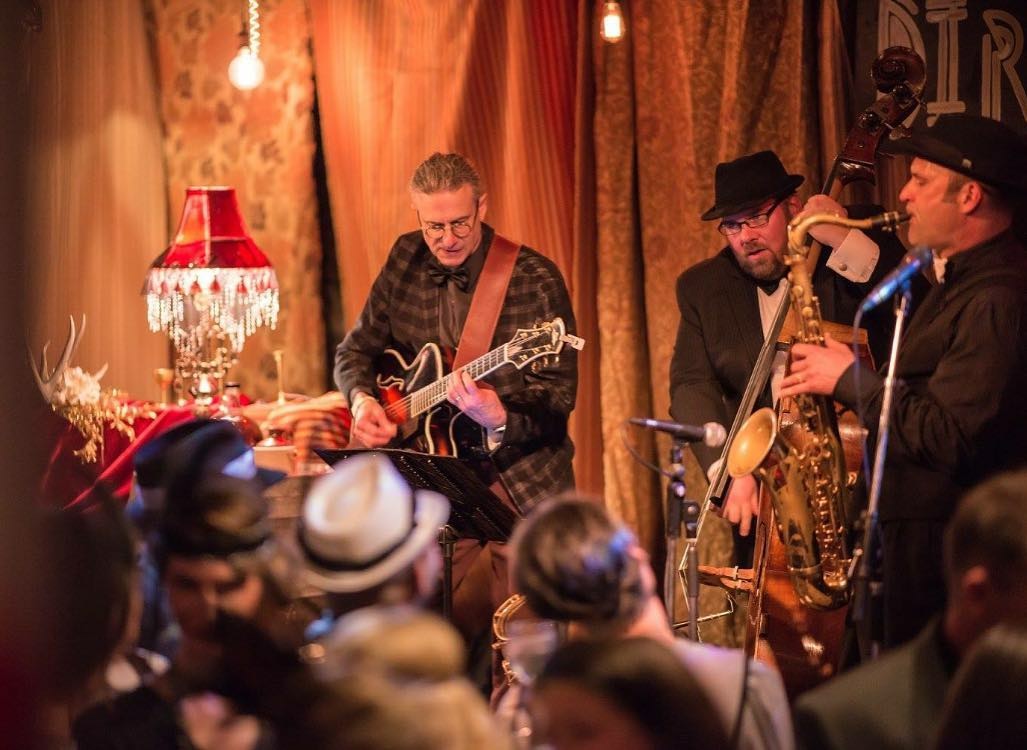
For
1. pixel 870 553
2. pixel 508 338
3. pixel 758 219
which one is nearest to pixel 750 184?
pixel 758 219

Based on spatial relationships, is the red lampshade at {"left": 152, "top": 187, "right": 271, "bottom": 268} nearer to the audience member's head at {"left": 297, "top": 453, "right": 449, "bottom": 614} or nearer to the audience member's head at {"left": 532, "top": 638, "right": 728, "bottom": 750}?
the audience member's head at {"left": 297, "top": 453, "right": 449, "bottom": 614}

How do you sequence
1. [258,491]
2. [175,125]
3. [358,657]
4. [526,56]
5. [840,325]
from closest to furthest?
[358,657] → [258,491] → [840,325] → [526,56] → [175,125]

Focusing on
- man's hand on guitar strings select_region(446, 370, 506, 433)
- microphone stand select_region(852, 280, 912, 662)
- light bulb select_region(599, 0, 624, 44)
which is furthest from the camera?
light bulb select_region(599, 0, 624, 44)

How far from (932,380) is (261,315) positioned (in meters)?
3.34

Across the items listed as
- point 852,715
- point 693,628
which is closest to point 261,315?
point 693,628

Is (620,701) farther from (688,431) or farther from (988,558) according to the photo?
(688,431)

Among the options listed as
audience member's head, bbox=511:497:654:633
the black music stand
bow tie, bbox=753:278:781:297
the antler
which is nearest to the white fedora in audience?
audience member's head, bbox=511:497:654:633

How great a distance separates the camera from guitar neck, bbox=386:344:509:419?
4.34m

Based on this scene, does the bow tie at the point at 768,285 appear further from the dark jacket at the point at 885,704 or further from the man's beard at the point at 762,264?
the dark jacket at the point at 885,704

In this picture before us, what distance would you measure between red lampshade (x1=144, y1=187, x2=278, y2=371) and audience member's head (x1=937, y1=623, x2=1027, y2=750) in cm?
434

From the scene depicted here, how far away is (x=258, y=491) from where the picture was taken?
7.94ft

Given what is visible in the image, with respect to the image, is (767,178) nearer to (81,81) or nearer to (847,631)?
(847,631)

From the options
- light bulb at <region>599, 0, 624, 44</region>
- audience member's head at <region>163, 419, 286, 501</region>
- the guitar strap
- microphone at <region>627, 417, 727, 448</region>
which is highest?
light bulb at <region>599, 0, 624, 44</region>

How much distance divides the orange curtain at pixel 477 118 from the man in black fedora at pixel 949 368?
2479mm
